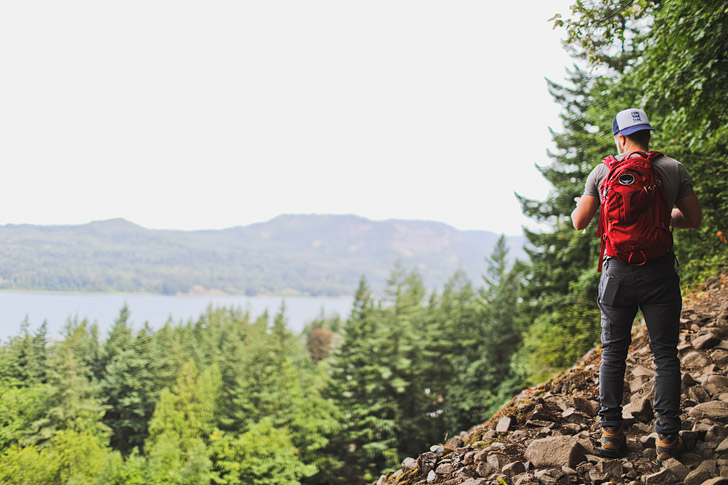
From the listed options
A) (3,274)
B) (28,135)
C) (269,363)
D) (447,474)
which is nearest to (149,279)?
(28,135)

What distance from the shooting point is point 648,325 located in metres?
2.62

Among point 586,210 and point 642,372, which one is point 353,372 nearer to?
point 642,372

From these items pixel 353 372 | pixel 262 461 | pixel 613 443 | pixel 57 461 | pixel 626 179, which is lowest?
pixel 57 461

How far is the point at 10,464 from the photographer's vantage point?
2241 centimetres

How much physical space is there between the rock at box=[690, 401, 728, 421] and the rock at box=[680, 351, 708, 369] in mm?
969

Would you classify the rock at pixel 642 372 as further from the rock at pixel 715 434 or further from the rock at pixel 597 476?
the rock at pixel 597 476

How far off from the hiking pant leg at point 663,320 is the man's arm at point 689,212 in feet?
1.07

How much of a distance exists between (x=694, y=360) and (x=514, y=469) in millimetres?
2437

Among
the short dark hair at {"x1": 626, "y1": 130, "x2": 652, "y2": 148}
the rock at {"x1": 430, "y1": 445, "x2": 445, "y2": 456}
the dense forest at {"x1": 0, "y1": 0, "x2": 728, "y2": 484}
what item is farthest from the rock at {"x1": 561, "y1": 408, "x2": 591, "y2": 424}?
the dense forest at {"x1": 0, "y1": 0, "x2": 728, "y2": 484}

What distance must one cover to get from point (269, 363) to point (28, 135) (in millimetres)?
61453

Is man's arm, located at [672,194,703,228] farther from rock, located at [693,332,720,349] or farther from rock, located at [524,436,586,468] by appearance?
rock, located at [693,332,720,349]

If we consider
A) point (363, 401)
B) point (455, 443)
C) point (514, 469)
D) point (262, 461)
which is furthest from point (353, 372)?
point (514, 469)

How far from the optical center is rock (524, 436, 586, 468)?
2.67 m

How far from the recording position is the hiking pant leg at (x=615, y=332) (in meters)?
2.66
